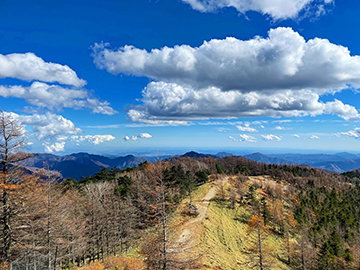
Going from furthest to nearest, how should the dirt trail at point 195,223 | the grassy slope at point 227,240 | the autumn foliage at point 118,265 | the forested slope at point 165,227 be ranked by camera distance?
the dirt trail at point 195,223 → the grassy slope at point 227,240 → the autumn foliage at point 118,265 → the forested slope at point 165,227

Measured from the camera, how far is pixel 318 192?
85625 mm

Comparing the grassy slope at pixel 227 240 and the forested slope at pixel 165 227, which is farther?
the grassy slope at pixel 227 240

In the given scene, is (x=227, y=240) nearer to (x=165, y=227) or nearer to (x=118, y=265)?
(x=118, y=265)

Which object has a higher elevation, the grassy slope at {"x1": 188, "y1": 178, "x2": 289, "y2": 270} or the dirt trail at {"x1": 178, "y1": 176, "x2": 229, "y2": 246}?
the dirt trail at {"x1": 178, "y1": 176, "x2": 229, "y2": 246}

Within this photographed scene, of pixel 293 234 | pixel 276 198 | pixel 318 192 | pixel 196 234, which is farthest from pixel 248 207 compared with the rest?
pixel 318 192

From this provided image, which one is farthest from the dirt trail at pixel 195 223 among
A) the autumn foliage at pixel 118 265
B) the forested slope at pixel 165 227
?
the autumn foliage at pixel 118 265

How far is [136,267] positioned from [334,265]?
40.8m

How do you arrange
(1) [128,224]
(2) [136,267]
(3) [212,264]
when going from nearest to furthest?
(2) [136,267] → (3) [212,264] → (1) [128,224]

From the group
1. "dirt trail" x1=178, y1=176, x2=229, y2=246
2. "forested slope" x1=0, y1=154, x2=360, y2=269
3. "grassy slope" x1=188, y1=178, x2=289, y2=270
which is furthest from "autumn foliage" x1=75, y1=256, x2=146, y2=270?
"grassy slope" x1=188, y1=178, x2=289, y2=270

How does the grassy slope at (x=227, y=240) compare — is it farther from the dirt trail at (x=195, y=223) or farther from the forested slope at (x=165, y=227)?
the dirt trail at (x=195, y=223)

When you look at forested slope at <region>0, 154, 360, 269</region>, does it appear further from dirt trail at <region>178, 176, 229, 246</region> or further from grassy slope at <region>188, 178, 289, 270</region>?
dirt trail at <region>178, 176, 229, 246</region>

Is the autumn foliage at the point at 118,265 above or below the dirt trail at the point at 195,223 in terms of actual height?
above

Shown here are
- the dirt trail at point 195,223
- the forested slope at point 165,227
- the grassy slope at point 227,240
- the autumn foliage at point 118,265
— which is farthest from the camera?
the dirt trail at point 195,223

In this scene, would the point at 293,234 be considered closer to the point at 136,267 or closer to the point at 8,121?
the point at 136,267
